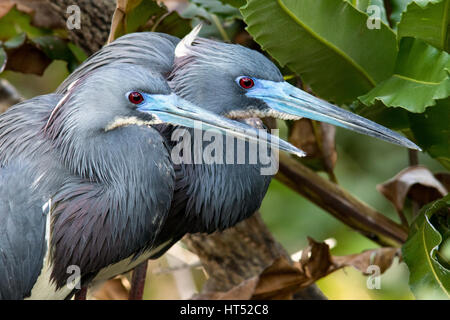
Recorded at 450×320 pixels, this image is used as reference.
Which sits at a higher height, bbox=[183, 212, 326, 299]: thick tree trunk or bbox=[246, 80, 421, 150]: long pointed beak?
bbox=[246, 80, 421, 150]: long pointed beak

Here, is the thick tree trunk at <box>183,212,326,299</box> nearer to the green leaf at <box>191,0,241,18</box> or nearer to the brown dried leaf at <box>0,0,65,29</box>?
the green leaf at <box>191,0,241,18</box>

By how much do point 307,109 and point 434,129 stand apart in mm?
445

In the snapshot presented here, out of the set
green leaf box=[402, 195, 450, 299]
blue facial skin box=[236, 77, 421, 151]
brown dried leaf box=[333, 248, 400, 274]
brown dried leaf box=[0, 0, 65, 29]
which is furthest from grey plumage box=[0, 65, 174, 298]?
brown dried leaf box=[0, 0, 65, 29]

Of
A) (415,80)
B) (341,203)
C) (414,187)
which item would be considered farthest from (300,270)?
(415,80)

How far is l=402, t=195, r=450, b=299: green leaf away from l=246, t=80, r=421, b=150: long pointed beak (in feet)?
0.96

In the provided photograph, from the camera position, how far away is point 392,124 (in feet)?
7.57

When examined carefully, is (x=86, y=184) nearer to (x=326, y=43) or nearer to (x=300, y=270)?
(x=326, y=43)

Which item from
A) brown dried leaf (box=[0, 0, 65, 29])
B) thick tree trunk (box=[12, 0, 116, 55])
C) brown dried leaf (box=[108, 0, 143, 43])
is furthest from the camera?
brown dried leaf (box=[0, 0, 65, 29])

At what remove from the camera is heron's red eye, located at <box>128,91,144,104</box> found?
73.1 inches

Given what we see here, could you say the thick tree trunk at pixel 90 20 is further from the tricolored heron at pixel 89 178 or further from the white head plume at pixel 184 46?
the tricolored heron at pixel 89 178

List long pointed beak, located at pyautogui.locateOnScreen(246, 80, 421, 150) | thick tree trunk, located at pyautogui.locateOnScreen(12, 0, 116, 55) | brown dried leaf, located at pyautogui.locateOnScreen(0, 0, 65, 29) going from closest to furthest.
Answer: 1. long pointed beak, located at pyautogui.locateOnScreen(246, 80, 421, 150)
2. thick tree trunk, located at pyautogui.locateOnScreen(12, 0, 116, 55)
3. brown dried leaf, located at pyautogui.locateOnScreen(0, 0, 65, 29)

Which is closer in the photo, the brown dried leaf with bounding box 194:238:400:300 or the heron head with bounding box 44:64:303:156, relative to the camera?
the heron head with bounding box 44:64:303:156

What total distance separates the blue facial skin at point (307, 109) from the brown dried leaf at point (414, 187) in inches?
24.4

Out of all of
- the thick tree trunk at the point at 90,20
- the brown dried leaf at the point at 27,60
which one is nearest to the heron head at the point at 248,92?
the thick tree trunk at the point at 90,20
